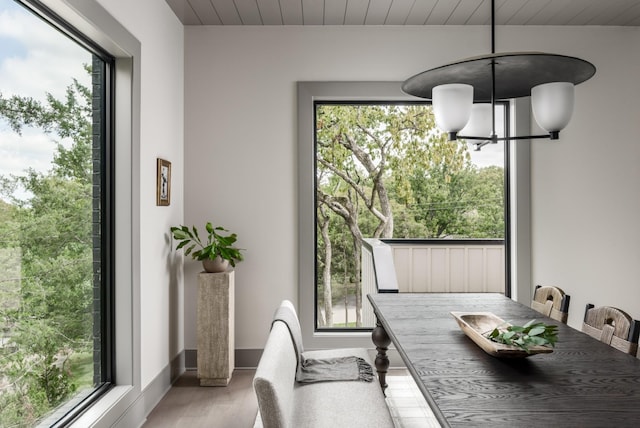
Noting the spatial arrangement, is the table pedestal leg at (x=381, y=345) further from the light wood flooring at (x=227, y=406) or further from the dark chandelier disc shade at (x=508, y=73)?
the dark chandelier disc shade at (x=508, y=73)

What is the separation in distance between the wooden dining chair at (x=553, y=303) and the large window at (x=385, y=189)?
1278 millimetres

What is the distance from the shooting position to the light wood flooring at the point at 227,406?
2822 mm

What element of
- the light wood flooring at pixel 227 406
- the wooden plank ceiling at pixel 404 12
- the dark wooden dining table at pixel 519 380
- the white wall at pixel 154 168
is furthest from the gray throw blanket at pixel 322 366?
the wooden plank ceiling at pixel 404 12

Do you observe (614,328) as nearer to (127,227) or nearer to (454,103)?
(454,103)

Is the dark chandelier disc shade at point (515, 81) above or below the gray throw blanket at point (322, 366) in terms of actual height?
above

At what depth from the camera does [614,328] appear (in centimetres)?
203

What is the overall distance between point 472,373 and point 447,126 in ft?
3.57

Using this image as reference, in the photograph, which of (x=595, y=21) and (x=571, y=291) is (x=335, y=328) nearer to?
(x=571, y=291)

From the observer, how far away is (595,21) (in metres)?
3.69

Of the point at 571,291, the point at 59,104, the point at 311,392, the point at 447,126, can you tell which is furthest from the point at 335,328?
the point at 59,104

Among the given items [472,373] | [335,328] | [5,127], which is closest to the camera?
[472,373]

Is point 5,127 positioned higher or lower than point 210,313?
higher

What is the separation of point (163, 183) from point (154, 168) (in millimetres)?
169

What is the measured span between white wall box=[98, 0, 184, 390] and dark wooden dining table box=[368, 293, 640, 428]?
1.61m
